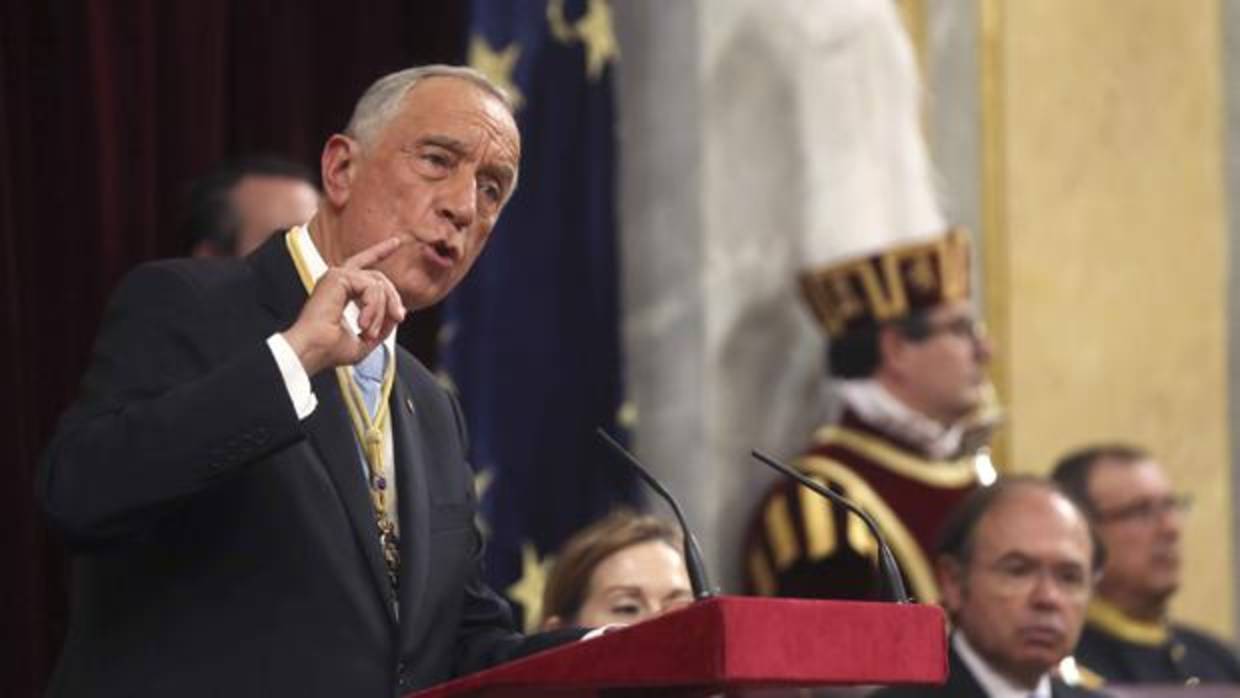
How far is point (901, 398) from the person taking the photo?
6555 mm

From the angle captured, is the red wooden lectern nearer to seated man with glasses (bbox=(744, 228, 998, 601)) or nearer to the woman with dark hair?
the woman with dark hair

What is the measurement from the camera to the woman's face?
4.56 m

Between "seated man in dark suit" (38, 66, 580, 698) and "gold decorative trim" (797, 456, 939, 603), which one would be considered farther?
"gold decorative trim" (797, 456, 939, 603)

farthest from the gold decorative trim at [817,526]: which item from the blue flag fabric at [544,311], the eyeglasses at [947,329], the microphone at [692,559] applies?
the microphone at [692,559]

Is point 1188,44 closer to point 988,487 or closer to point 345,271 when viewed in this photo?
point 988,487

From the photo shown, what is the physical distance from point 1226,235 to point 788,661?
20.5 feet

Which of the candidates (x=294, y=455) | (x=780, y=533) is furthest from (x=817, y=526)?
(x=294, y=455)

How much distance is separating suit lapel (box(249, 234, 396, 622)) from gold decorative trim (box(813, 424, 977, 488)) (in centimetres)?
352

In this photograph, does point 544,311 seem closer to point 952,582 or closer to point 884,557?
point 952,582

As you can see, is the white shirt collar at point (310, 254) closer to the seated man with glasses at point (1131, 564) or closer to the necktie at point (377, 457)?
the necktie at point (377, 457)

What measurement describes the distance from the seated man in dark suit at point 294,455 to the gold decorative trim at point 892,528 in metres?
3.16

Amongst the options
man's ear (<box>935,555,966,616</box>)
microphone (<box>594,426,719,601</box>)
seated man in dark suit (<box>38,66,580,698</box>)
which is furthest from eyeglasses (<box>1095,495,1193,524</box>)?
microphone (<box>594,426,719,601</box>)

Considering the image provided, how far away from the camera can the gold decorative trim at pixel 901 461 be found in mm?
6465

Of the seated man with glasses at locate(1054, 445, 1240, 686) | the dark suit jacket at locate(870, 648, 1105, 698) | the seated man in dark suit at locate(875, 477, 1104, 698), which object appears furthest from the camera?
the seated man with glasses at locate(1054, 445, 1240, 686)
